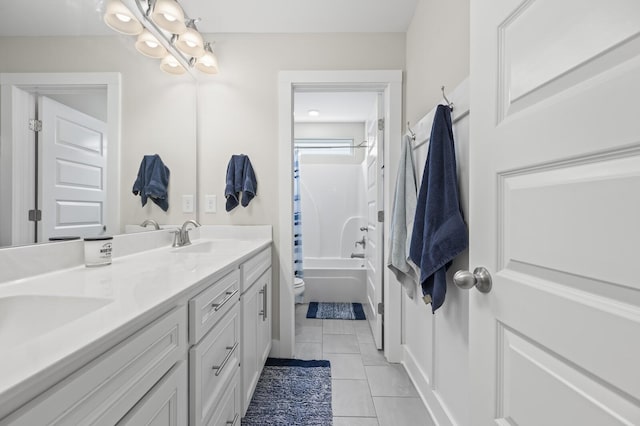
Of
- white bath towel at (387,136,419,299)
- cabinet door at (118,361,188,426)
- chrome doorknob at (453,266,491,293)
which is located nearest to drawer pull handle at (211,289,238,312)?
cabinet door at (118,361,188,426)

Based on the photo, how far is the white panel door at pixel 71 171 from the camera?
96 cm

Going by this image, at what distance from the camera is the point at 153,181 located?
67.4 inches

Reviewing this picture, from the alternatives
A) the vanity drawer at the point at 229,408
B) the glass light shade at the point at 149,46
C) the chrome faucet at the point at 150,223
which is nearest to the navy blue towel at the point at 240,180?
the chrome faucet at the point at 150,223

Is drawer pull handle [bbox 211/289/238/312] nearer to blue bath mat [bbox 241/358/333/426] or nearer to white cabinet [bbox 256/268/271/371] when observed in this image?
white cabinet [bbox 256/268/271/371]

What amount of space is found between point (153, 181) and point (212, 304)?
3.62 feet

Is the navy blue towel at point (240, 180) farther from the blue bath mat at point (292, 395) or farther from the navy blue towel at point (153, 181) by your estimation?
the blue bath mat at point (292, 395)

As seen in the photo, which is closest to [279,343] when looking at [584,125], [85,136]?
[85,136]

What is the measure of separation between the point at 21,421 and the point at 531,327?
839 millimetres

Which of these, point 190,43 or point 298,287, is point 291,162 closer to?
point 190,43

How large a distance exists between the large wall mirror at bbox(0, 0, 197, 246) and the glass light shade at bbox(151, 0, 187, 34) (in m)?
0.22

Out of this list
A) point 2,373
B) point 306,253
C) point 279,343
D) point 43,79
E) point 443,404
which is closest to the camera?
point 2,373

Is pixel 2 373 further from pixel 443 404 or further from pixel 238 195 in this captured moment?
pixel 238 195

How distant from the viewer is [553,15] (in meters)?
0.52

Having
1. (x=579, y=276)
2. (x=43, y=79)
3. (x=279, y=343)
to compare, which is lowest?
(x=279, y=343)
